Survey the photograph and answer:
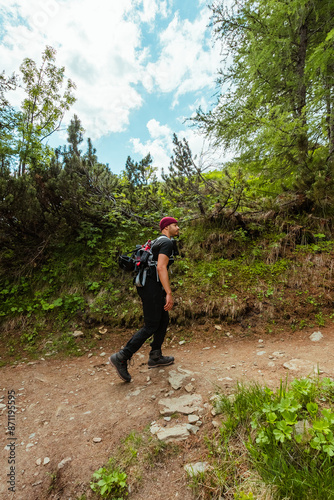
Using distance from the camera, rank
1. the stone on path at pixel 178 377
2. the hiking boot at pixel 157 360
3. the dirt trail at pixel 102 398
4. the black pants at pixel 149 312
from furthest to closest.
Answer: the hiking boot at pixel 157 360 < the black pants at pixel 149 312 < the stone on path at pixel 178 377 < the dirt trail at pixel 102 398

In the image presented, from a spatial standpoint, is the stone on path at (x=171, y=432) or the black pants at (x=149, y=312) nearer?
the stone on path at (x=171, y=432)

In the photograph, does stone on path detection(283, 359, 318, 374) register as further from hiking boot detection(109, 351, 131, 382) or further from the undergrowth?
Answer: hiking boot detection(109, 351, 131, 382)

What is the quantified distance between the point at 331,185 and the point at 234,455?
5529 millimetres

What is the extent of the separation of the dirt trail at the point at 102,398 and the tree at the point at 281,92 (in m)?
3.92

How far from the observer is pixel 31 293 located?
5973 millimetres

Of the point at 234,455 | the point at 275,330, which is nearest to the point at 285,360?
the point at 275,330

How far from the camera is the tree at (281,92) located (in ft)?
16.7

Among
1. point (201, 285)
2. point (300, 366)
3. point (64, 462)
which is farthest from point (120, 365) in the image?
point (201, 285)

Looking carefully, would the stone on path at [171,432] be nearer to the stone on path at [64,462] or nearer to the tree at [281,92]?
the stone on path at [64,462]

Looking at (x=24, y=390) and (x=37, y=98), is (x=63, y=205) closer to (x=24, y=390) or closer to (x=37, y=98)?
(x=24, y=390)

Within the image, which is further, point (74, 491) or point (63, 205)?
point (63, 205)

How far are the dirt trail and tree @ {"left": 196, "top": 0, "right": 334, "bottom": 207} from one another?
392cm

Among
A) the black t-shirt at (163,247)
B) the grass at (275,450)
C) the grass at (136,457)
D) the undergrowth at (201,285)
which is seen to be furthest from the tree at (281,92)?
the grass at (136,457)

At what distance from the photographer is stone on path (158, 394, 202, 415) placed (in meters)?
2.52
